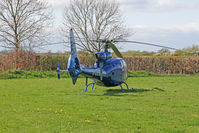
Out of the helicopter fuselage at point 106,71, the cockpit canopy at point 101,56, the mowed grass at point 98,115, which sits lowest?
the mowed grass at point 98,115

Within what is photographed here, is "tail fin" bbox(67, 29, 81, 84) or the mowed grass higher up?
"tail fin" bbox(67, 29, 81, 84)

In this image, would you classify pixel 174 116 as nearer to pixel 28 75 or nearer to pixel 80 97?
pixel 80 97

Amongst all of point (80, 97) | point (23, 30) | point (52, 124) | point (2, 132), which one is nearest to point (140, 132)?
point (52, 124)

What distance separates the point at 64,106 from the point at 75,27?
2954 centimetres

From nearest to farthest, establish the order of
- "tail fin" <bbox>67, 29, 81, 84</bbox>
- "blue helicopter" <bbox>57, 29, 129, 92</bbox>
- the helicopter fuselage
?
"tail fin" <bbox>67, 29, 81, 84</bbox>, "blue helicopter" <bbox>57, 29, 129, 92</bbox>, the helicopter fuselage

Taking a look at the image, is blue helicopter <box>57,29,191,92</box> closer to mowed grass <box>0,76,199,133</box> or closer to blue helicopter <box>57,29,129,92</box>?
blue helicopter <box>57,29,129,92</box>

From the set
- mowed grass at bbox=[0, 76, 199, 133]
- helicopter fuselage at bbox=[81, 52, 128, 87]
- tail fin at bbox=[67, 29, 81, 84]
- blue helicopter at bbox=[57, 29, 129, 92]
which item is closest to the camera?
mowed grass at bbox=[0, 76, 199, 133]

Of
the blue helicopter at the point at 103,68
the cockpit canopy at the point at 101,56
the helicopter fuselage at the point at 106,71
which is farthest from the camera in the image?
the cockpit canopy at the point at 101,56

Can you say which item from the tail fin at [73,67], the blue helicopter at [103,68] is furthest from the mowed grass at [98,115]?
the blue helicopter at [103,68]

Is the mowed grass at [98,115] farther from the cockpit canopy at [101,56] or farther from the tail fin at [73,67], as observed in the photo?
the cockpit canopy at [101,56]

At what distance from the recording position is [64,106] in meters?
12.3

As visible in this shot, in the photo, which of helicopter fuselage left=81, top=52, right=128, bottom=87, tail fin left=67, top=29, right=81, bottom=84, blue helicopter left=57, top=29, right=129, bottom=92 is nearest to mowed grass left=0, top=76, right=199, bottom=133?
tail fin left=67, top=29, right=81, bottom=84

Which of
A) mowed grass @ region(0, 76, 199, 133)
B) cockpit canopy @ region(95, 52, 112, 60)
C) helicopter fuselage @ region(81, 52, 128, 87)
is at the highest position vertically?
cockpit canopy @ region(95, 52, 112, 60)

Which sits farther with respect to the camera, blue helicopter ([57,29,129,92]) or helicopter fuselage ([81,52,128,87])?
helicopter fuselage ([81,52,128,87])
